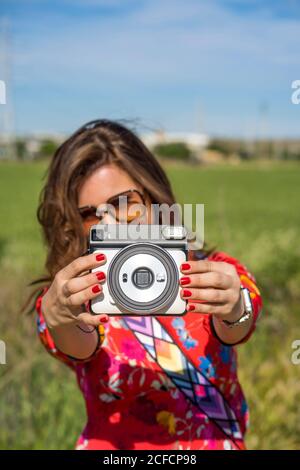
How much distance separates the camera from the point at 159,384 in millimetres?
1556

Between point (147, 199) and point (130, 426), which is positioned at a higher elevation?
point (147, 199)

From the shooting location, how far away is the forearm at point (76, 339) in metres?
1.43

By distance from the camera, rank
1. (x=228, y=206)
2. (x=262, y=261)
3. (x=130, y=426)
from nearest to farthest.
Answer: (x=130, y=426)
(x=262, y=261)
(x=228, y=206)

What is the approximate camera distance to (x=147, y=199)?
1.67 metres

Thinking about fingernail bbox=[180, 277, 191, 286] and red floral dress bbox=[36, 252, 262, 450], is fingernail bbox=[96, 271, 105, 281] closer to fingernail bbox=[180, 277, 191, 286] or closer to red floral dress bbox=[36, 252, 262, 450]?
fingernail bbox=[180, 277, 191, 286]

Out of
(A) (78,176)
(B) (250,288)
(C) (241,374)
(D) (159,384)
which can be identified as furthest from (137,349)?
(C) (241,374)

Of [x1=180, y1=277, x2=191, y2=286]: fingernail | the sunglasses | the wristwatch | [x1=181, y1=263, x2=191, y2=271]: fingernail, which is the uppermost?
the sunglasses

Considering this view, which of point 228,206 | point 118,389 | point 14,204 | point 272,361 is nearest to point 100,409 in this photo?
point 118,389

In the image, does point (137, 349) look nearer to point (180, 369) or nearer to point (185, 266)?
point (180, 369)

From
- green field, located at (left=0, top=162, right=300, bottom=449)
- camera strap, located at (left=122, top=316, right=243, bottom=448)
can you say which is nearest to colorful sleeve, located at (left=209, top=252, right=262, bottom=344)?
camera strap, located at (left=122, top=316, right=243, bottom=448)

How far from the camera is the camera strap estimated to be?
61.5 inches

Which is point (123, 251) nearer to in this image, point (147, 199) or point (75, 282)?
point (75, 282)

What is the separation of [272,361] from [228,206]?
Result: 62.0ft

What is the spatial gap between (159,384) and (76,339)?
241 mm
